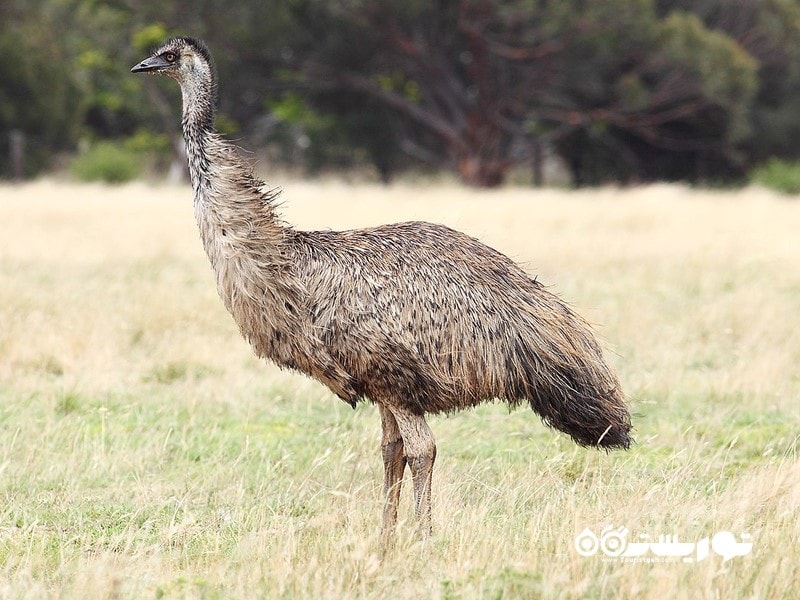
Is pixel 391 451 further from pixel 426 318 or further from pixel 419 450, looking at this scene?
pixel 426 318

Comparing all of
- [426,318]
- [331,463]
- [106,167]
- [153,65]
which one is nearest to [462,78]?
[106,167]

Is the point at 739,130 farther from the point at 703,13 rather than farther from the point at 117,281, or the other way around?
the point at 117,281

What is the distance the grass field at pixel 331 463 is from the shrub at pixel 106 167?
16970mm

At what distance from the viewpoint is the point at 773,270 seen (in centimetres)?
1398

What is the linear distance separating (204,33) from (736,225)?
1716 centimetres

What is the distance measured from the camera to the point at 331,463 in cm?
617

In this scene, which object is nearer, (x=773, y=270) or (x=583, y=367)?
(x=583, y=367)

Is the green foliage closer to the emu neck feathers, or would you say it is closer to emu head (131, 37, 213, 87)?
emu head (131, 37, 213, 87)

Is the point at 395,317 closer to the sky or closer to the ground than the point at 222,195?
closer to the ground

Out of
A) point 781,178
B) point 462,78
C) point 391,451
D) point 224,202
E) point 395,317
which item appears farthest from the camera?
point 462,78

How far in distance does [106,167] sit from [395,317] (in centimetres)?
2631

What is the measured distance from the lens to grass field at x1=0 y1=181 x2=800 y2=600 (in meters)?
4.31

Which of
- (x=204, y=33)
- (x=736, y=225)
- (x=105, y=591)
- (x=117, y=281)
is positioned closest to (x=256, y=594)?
(x=105, y=591)

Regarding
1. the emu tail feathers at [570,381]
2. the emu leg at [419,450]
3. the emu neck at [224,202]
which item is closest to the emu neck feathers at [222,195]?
the emu neck at [224,202]
